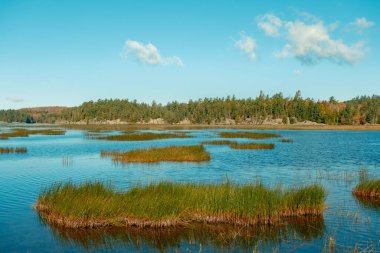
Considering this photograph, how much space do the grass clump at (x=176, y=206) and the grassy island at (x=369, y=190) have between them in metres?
5.80

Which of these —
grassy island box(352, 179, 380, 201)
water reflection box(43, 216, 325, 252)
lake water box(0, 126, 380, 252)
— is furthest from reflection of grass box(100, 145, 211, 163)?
water reflection box(43, 216, 325, 252)

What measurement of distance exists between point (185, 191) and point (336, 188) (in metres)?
12.5

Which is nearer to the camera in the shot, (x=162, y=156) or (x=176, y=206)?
(x=176, y=206)

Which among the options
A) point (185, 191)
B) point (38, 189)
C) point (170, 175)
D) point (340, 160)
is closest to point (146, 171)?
point (170, 175)

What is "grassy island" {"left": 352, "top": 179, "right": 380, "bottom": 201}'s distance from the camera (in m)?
22.8

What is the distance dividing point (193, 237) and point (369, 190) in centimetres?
1354

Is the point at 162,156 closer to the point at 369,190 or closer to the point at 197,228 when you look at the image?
the point at 369,190

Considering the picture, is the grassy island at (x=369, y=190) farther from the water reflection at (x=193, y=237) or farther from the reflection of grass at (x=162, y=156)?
the reflection of grass at (x=162, y=156)

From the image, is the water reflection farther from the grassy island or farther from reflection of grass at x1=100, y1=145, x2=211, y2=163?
reflection of grass at x1=100, y1=145, x2=211, y2=163

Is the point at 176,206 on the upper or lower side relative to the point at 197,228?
upper

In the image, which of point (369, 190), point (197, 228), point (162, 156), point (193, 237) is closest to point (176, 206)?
point (197, 228)

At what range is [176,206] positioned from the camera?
17453 millimetres

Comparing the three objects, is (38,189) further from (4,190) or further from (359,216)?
(359,216)

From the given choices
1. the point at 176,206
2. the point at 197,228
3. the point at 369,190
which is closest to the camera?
the point at 197,228
